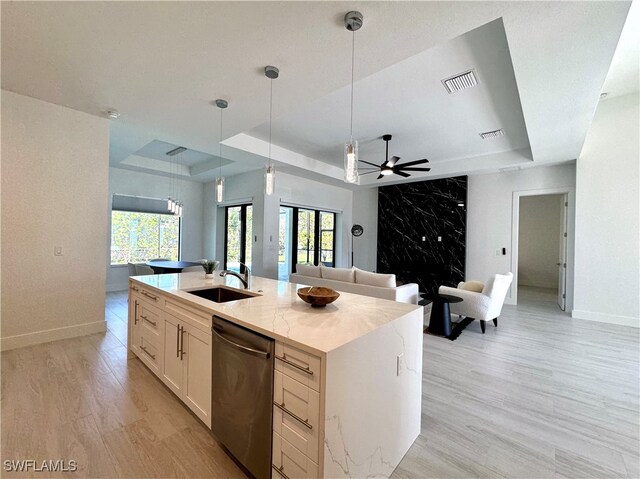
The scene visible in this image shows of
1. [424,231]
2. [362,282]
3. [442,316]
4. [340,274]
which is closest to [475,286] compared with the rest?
[442,316]

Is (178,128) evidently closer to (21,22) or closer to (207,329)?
(21,22)

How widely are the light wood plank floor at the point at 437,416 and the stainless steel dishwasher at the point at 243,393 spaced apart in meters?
0.21

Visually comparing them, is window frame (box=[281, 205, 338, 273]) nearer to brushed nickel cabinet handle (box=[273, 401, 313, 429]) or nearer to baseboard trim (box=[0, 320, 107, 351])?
baseboard trim (box=[0, 320, 107, 351])

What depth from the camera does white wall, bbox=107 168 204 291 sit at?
251 inches

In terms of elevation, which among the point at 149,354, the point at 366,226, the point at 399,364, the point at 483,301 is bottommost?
the point at 149,354

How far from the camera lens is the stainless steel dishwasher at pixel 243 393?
4.59ft

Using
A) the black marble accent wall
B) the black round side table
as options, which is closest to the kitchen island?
the black round side table

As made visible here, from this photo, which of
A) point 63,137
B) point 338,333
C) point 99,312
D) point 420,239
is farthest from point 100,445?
point 420,239

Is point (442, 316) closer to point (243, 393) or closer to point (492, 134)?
point (492, 134)

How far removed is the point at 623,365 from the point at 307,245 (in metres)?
5.99

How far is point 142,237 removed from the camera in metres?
6.91

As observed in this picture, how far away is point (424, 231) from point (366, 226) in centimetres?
182

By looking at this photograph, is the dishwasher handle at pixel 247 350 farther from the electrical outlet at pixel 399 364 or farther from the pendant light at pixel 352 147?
the pendant light at pixel 352 147

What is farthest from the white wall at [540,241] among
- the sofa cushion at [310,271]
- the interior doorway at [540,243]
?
the sofa cushion at [310,271]
